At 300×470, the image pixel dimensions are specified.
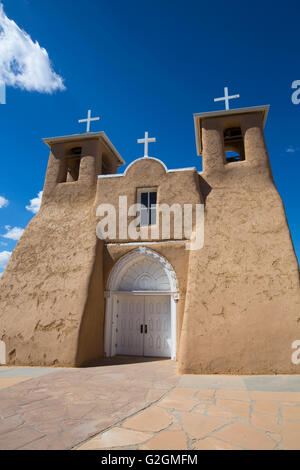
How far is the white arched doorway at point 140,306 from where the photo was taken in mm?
9562

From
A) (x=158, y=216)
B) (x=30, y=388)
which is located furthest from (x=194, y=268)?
(x=30, y=388)

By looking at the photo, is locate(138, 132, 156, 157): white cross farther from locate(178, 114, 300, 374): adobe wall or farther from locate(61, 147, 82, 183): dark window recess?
locate(61, 147, 82, 183): dark window recess

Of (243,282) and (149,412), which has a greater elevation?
(243,282)

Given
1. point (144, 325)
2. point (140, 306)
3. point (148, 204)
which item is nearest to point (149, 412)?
point (144, 325)

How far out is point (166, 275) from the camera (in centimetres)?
981

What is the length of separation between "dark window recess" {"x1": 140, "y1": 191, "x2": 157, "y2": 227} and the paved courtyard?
17.5 ft

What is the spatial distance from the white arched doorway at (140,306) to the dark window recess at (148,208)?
116cm

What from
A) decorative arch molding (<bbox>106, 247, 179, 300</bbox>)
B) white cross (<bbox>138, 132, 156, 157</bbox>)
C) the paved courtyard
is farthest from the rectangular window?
the paved courtyard

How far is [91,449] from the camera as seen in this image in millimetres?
2934

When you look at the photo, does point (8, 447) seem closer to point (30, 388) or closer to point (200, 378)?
point (30, 388)

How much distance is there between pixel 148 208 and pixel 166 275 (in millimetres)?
2651

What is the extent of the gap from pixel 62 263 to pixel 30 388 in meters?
4.61

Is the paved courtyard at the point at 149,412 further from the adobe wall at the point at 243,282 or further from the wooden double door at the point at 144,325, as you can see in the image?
the wooden double door at the point at 144,325

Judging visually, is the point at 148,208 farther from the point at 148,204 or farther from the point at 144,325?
the point at 144,325
